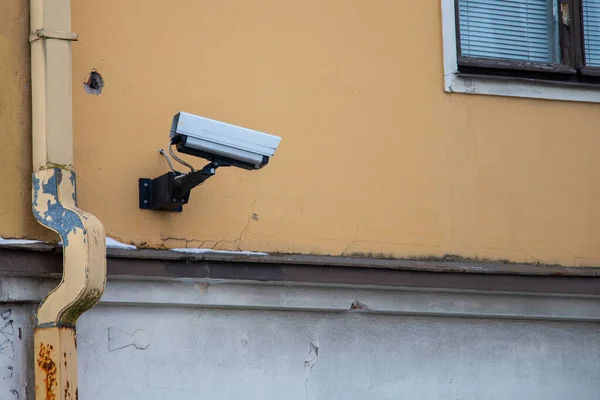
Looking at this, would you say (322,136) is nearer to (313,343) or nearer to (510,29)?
(313,343)

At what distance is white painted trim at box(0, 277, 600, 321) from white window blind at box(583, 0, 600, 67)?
1.46 m

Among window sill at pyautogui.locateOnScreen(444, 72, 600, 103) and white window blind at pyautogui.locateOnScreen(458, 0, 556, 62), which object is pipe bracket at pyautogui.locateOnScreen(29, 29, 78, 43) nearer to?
window sill at pyautogui.locateOnScreen(444, 72, 600, 103)

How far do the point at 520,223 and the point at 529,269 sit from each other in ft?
0.95

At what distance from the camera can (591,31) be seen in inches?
288

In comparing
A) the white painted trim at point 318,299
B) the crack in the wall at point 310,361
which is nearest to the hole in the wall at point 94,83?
the white painted trim at point 318,299

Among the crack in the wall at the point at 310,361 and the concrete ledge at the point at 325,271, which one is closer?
the concrete ledge at the point at 325,271

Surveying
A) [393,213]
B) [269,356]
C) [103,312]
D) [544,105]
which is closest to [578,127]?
[544,105]

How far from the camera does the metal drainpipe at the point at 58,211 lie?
5375 millimetres

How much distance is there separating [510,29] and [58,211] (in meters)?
3.02

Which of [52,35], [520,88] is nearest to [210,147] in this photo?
[52,35]

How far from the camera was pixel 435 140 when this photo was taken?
673 cm

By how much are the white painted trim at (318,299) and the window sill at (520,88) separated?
114 centimetres

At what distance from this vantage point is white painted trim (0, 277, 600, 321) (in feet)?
18.8

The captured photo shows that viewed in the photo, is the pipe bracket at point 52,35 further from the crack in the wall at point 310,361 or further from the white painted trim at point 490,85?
the white painted trim at point 490,85
